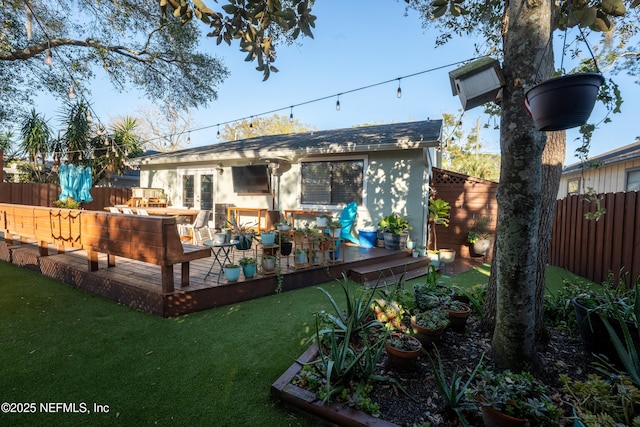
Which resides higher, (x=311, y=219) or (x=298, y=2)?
(x=298, y=2)

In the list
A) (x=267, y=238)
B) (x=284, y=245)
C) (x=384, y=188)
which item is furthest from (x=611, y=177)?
(x=267, y=238)

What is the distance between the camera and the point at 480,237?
771cm

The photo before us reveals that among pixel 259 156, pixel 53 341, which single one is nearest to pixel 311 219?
pixel 259 156

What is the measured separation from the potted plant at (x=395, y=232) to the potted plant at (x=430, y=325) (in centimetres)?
425

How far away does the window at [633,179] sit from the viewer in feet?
31.4

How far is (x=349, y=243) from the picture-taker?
25.6 ft

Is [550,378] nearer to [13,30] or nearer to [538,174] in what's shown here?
[538,174]

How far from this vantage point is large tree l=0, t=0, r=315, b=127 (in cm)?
787

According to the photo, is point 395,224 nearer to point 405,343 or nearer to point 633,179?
point 405,343

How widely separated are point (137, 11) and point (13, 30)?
3.31 metres

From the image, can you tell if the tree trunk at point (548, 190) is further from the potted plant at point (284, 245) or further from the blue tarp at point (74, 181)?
the blue tarp at point (74, 181)

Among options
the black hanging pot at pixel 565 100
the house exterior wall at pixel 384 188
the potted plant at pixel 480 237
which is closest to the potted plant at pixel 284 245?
the house exterior wall at pixel 384 188

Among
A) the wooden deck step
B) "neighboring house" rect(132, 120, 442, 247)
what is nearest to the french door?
"neighboring house" rect(132, 120, 442, 247)

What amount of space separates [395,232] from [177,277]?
4.53 meters
